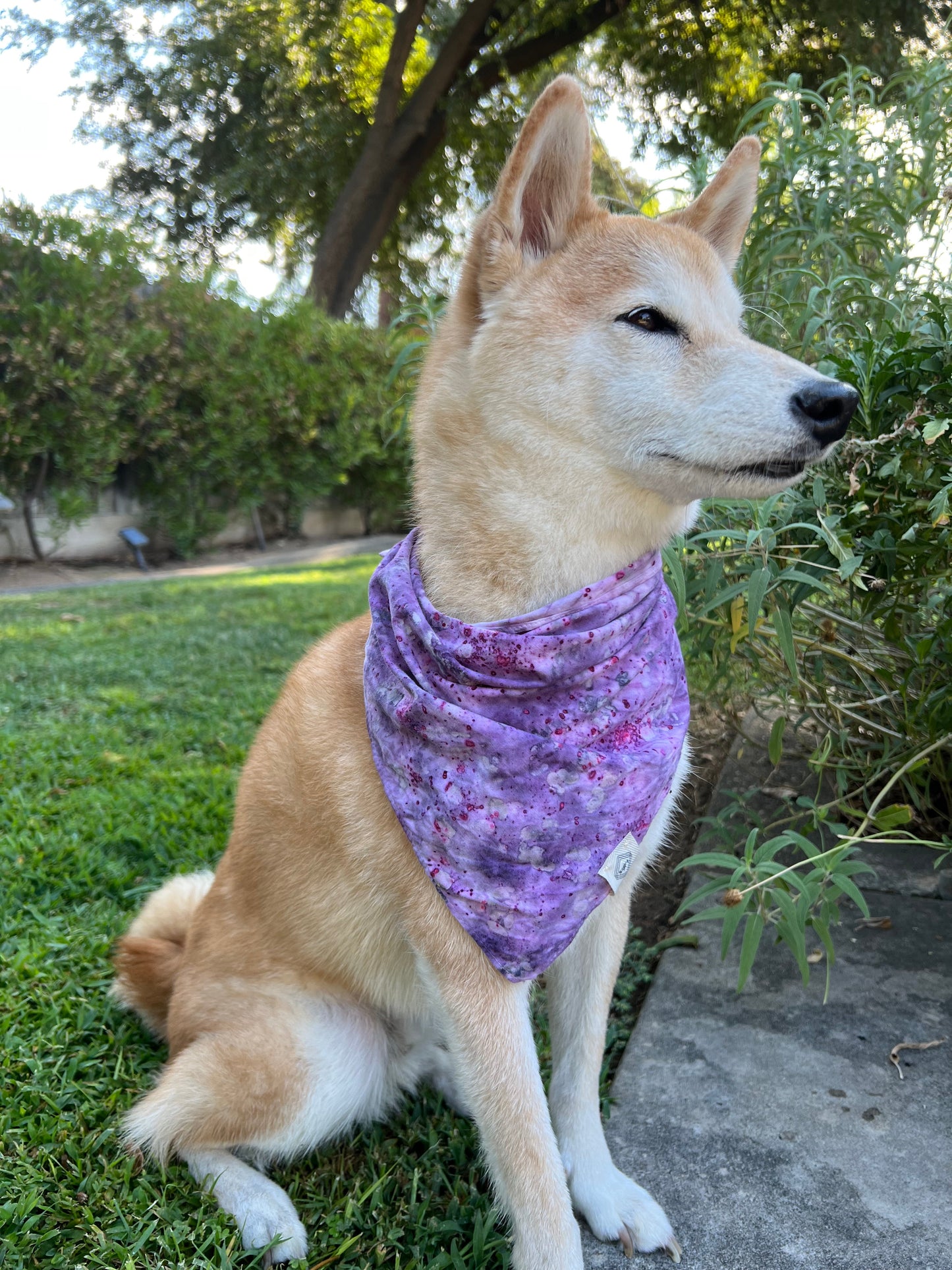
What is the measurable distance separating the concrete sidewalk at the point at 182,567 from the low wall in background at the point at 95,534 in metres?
0.11

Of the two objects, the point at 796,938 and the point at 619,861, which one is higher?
the point at 619,861

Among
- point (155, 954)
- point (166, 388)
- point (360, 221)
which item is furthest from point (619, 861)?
point (360, 221)

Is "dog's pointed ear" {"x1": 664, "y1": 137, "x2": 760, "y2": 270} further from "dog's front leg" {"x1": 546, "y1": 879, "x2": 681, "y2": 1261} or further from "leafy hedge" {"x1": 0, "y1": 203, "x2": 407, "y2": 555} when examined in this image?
"leafy hedge" {"x1": 0, "y1": 203, "x2": 407, "y2": 555}

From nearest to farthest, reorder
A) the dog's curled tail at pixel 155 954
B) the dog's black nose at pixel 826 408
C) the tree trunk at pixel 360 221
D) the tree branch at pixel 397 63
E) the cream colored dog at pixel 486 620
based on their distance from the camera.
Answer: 1. the dog's black nose at pixel 826 408
2. the cream colored dog at pixel 486 620
3. the dog's curled tail at pixel 155 954
4. the tree branch at pixel 397 63
5. the tree trunk at pixel 360 221

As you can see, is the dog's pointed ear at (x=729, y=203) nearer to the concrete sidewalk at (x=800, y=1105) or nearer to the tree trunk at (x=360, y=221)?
the concrete sidewalk at (x=800, y=1105)

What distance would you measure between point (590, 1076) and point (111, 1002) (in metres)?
1.24

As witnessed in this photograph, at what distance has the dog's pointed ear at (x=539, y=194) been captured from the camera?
1.56m

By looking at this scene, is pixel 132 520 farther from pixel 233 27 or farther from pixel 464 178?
pixel 464 178

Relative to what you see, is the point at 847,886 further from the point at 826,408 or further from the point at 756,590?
the point at 826,408

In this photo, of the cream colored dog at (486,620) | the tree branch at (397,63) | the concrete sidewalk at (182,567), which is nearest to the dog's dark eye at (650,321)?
the cream colored dog at (486,620)

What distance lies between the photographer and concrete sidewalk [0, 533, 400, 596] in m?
8.53

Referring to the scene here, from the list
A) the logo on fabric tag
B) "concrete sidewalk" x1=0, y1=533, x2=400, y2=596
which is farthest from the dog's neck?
"concrete sidewalk" x1=0, y1=533, x2=400, y2=596

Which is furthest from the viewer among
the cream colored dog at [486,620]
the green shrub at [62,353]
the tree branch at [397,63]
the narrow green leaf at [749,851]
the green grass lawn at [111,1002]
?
the tree branch at [397,63]

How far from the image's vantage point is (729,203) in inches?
73.4
